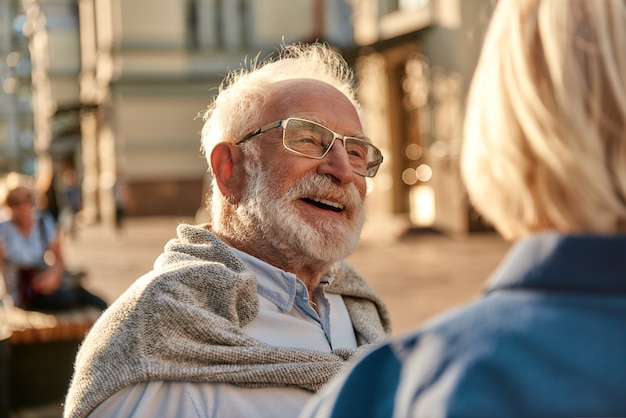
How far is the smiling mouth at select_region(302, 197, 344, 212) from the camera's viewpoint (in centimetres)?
227

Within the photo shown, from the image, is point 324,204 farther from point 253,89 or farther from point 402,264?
point 402,264

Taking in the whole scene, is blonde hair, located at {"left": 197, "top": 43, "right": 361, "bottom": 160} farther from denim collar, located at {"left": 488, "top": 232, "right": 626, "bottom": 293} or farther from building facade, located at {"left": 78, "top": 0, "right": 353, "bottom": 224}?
building facade, located at {"left": 78, "top": 0, "right": 353, "bottom": 224}

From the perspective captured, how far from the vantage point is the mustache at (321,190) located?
2248mm

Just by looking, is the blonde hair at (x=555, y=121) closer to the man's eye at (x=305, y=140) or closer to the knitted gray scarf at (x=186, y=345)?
the knitted gray scarf at (x=186, y=345)

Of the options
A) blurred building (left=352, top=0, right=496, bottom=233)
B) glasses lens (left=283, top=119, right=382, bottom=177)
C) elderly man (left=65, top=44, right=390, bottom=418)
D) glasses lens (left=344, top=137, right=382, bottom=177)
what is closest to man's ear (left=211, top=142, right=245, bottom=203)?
elderly man (left=65, top=44, right=390, bottom=418)

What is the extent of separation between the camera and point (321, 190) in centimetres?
226

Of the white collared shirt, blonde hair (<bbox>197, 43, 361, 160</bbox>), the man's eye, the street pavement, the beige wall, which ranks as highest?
the beige wall

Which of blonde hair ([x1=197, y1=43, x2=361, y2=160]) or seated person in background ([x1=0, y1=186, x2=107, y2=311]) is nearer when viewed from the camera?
blonde hair ([x1=197, y1=43, x2=361, y2=160])

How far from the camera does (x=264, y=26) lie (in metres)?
28.0

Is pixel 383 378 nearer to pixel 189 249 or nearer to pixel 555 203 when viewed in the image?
pixel 555 203

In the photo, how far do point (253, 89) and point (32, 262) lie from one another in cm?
395

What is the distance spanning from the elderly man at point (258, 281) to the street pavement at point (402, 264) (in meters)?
3.04

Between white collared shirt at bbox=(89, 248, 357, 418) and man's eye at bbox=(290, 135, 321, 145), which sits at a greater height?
man's eye at bbox=(290, 135, 321, 145)

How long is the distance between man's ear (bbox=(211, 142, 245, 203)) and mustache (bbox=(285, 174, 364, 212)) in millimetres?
169
